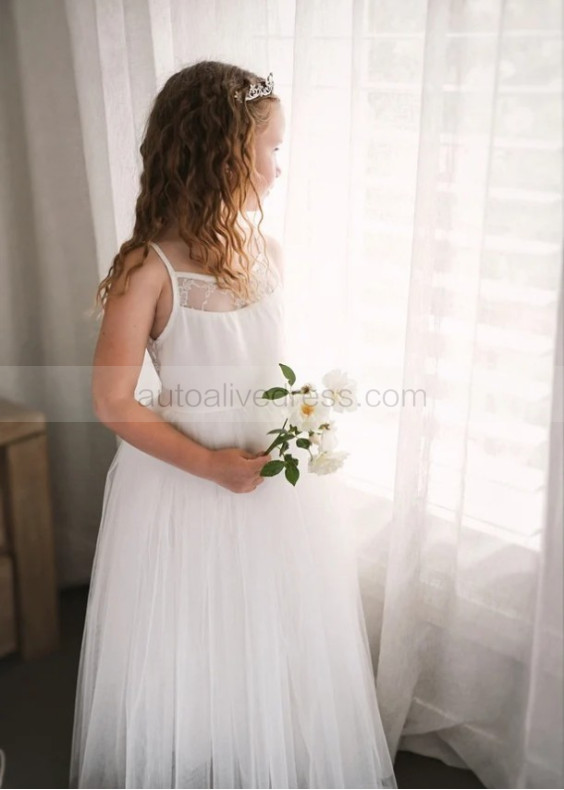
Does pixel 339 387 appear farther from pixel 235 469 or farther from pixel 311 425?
pixel 235 469

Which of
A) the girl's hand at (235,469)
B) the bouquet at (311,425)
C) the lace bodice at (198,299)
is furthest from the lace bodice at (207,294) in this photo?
the girl's hand at (235,469)

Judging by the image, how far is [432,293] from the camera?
147cm

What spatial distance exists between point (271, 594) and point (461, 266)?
2.15ft

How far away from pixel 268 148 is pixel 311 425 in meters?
0.47

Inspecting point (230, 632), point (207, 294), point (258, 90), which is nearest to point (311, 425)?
point (207, 294)

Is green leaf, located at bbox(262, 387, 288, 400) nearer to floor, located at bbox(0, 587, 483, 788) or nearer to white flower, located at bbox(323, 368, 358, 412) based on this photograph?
white flower, located at bbox(323, 368, 358, 412)

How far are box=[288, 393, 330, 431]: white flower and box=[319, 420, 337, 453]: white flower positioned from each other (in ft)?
0.03

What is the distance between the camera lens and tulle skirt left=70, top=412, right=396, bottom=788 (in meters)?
1.50

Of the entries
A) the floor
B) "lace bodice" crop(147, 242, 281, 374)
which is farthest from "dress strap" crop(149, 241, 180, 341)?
the floor

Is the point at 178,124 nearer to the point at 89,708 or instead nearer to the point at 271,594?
the point at 271,594

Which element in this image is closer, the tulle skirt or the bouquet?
the bouquet

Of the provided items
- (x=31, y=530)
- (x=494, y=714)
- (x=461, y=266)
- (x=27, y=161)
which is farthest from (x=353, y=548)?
(x=27, y=161)

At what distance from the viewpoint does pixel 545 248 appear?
136cm

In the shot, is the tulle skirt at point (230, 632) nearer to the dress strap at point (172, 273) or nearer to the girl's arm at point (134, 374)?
the girl's arm at point (134, 374)
